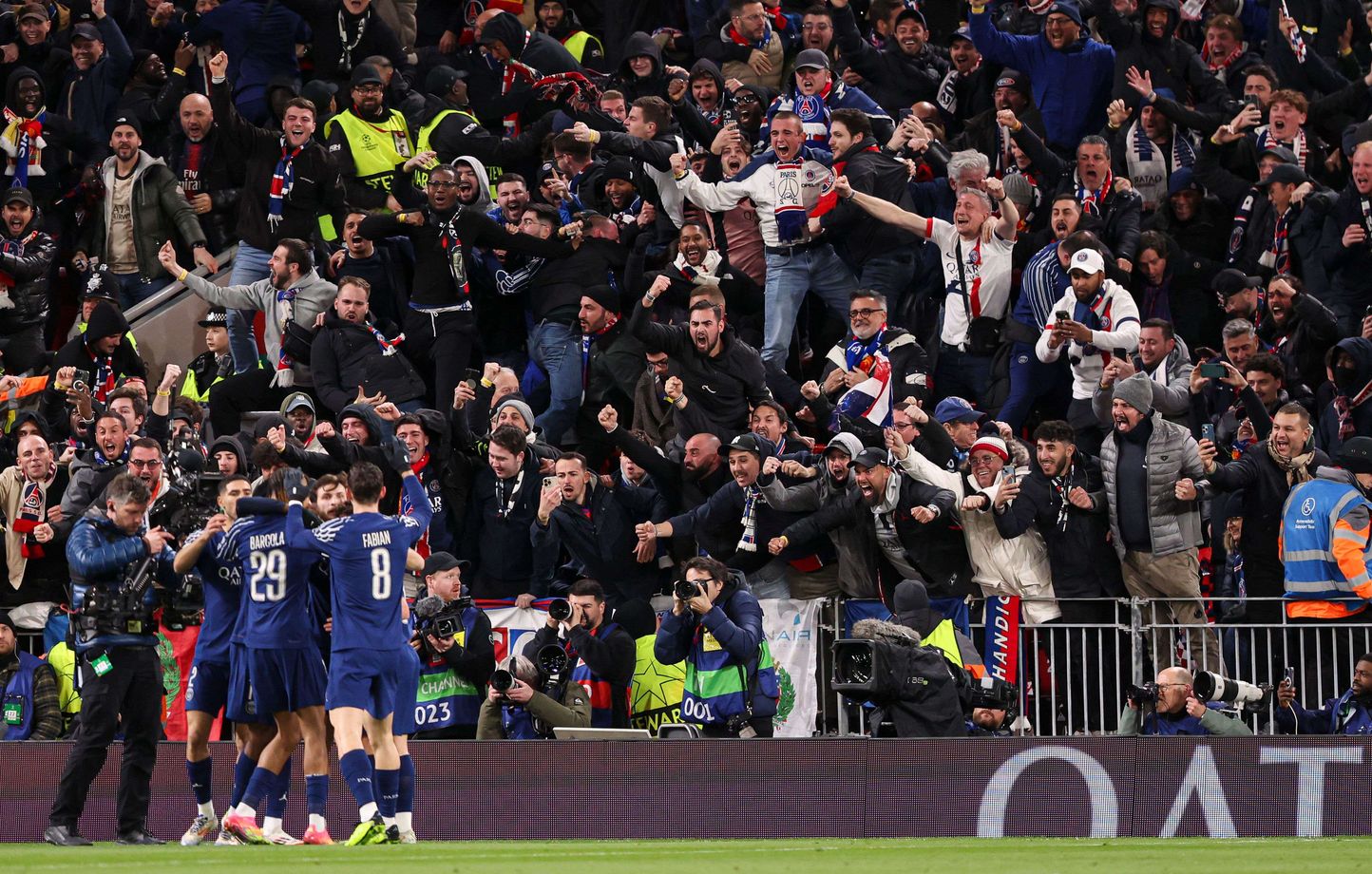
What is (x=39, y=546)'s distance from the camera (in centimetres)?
1467

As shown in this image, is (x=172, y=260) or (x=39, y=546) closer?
(x=39, y=546)

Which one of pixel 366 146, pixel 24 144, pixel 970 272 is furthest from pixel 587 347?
pixel 24 144

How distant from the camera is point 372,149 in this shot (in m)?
18.1

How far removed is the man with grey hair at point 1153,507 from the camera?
1388 cm

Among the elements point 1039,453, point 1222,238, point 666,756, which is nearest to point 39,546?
point 666,756

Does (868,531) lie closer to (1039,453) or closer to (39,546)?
(1039,453)

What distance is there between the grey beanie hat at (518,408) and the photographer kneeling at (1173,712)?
4.78 m

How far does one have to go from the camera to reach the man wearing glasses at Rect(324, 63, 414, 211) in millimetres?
18062

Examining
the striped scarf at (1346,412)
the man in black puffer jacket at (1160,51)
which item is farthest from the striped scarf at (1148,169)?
the striped scarf at (1346,412)

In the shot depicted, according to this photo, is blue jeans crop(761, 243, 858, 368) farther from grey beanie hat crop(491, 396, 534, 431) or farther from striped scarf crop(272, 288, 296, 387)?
striped scarf crop(272, 288, 296, 387)

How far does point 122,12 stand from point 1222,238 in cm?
1073

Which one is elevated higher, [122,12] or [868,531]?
[122,12]

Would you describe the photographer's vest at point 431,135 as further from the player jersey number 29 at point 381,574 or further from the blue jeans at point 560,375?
the player jersey number 29 at point 381,574

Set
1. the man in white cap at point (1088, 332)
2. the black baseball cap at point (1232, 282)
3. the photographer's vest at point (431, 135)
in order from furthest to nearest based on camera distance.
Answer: the photographer's vest at point (431, 135) → the black baseball cap at point (1232, 282) → the man in white cap at point (1088, 332)
